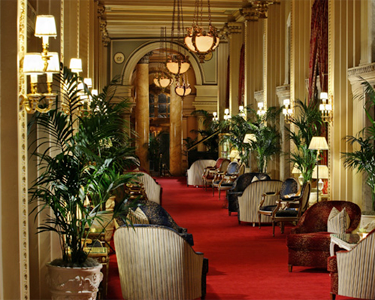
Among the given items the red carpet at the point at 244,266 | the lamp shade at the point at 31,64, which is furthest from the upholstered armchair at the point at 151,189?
the lamp shade at the point at 31,64

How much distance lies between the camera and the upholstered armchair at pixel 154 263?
558cm

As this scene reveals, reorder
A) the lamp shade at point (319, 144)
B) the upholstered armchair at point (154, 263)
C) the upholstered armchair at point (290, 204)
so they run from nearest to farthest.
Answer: the upholstered armchair at point (154, 263) < the lamp shade at point (319, 144) < the upholstered armchair at point (290, 204)

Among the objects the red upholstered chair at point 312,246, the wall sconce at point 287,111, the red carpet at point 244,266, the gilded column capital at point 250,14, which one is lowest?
the red carpet at point 244,266

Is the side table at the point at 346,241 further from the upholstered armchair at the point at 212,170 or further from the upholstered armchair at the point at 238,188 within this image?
the upholstered armchair at the point at 212,170

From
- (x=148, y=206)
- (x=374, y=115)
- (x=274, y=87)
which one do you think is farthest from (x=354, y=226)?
(x=274, y=87)

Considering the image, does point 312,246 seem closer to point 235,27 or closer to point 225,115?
point 225,115

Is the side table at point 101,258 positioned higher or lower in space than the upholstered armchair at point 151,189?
lower

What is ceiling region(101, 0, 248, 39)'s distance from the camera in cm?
1811

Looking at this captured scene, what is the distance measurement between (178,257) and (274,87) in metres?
9.85

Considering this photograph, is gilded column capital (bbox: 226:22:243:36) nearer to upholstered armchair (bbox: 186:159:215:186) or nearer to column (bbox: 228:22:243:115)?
column (bbox: 228:22:243:115)

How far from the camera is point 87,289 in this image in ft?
15.9

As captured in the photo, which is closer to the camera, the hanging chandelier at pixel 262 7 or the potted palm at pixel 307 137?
the potted palm at pixel 307 137

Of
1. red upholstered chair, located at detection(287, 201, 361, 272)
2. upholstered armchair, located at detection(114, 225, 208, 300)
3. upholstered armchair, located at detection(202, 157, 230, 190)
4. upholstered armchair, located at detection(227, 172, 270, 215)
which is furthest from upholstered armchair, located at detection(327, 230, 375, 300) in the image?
upholstered armchair, located at detection(202, 157, 230, 190)

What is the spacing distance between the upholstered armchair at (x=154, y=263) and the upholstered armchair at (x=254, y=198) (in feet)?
17.6
